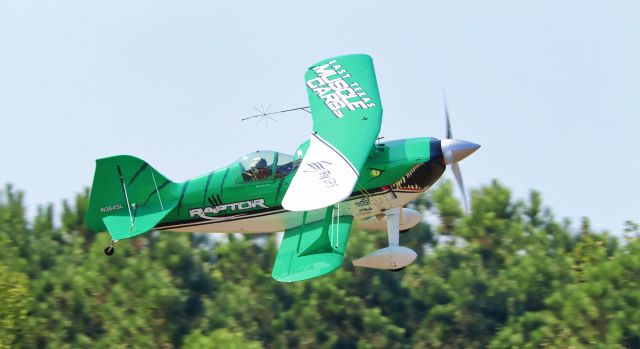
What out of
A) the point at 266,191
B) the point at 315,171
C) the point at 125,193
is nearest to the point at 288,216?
the point at 266,191

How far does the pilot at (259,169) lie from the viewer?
61.0 feet

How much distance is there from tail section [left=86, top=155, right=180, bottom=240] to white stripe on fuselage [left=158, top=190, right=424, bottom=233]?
18.6 inches

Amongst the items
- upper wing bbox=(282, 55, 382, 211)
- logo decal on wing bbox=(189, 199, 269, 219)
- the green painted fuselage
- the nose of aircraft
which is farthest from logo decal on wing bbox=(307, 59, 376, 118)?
logo decal on wing bbox=(189, 199, 269, 219)

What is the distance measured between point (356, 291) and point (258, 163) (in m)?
13.5

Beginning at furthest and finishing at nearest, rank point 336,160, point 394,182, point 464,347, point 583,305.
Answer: point 464,347, point 583,305, point 394,182, point 336,160

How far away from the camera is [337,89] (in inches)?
742

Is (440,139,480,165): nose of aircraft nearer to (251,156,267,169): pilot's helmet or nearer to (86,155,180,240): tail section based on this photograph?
(251,156,267,169): pilot's helmet

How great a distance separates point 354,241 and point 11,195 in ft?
40.9

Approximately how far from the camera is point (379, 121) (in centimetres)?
1764

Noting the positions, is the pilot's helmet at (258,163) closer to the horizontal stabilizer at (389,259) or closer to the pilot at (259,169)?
the pilot at (259,169)

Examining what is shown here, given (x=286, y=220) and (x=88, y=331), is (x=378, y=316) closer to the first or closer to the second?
(x=88, y=331)

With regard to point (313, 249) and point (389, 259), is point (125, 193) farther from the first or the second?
point (389, 259)

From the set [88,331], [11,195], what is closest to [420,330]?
[88,331]

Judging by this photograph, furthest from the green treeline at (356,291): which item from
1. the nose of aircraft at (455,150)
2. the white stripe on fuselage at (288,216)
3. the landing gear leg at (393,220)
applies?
the nose of aircraft at (455,150)
